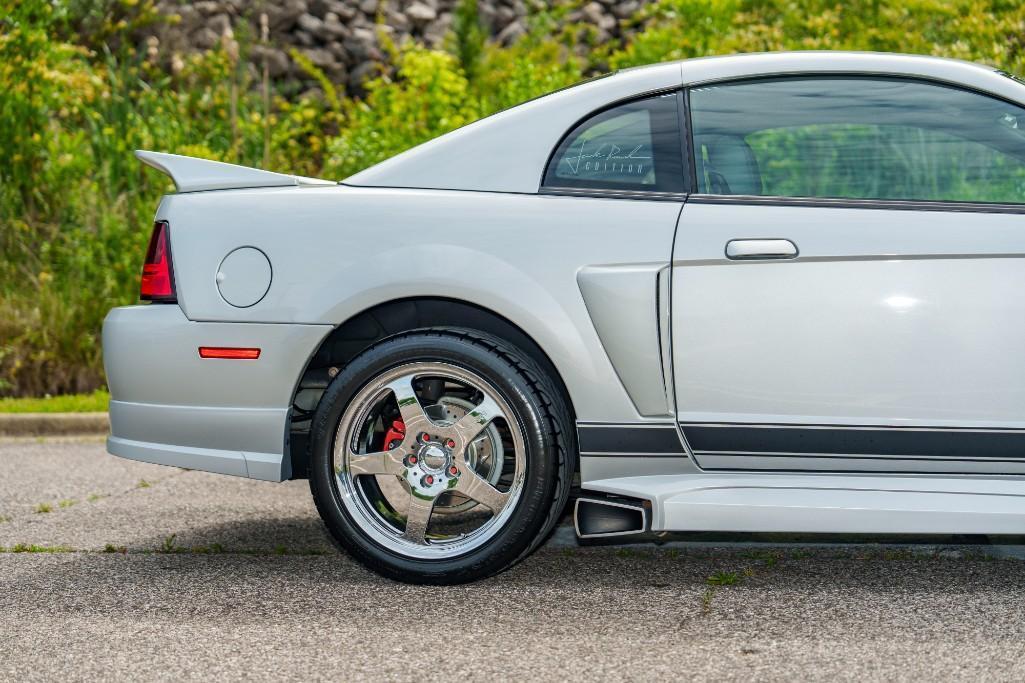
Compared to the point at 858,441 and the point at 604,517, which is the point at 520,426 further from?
the point at 858,441

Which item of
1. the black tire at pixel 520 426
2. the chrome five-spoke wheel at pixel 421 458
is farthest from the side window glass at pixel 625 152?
the chrome five-spoke wheel at pixel 421 458

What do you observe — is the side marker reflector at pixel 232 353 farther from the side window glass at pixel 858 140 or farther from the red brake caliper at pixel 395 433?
the side window glass at pixel 858 140

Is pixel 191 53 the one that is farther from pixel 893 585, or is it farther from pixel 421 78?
pixel 893 585

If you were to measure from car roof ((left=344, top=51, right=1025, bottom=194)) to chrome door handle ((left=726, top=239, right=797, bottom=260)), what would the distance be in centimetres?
62

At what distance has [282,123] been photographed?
37.8ft

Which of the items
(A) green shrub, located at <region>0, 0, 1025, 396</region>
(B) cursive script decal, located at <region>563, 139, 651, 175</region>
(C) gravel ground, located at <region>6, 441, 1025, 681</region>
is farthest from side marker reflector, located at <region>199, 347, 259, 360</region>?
(A) green shrub, located at <region>0, 0, 1025, 396</region>

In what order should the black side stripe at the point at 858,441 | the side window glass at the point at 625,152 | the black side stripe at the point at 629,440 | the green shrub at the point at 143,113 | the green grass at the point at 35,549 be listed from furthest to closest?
1. the green shrub at the point at 143,113
2. the green grass at the point at 35,549
3. the side window glass at the point at 625,152
4. the black side stripe at the point at 629,440
5. the black side stripe at the point at 858,441

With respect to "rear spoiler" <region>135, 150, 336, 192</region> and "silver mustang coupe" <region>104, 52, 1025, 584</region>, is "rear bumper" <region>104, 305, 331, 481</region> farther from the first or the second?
"rear spoiler" <region>135, 150, 336, 192</region>

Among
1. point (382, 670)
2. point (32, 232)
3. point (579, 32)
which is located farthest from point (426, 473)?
point (579, 32)

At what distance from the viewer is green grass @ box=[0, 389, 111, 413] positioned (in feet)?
27.8

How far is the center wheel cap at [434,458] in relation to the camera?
4324 millimetres

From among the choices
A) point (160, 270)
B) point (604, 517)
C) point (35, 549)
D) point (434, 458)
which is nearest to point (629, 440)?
point (604, 517)

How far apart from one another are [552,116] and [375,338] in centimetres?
97

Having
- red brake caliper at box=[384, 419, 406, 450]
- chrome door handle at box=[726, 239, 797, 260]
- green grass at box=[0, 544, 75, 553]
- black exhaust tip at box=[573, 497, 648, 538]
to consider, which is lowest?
green grass at box=[0, 544, 75, 553]
